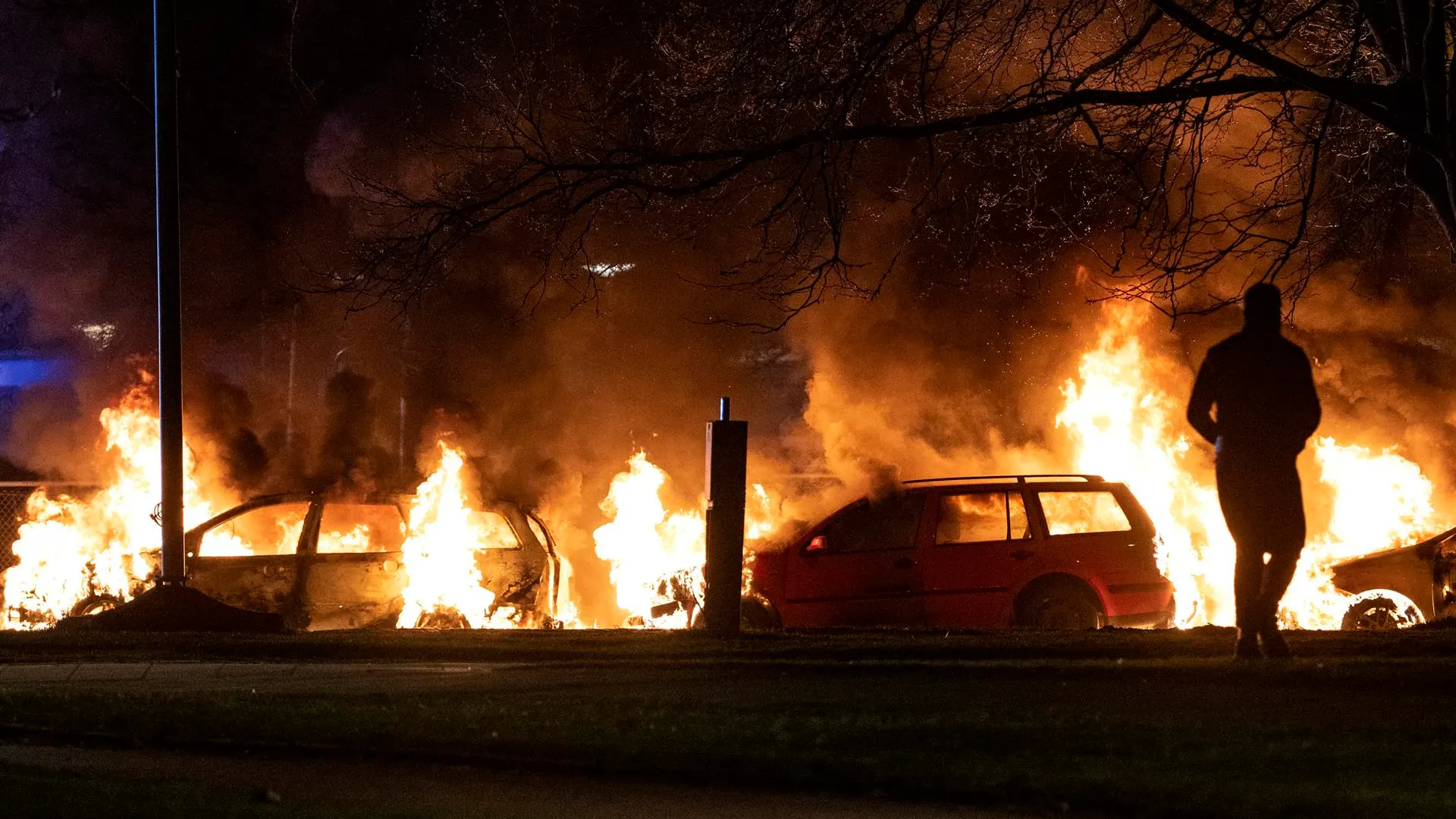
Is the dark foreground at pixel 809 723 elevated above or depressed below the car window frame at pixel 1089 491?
below

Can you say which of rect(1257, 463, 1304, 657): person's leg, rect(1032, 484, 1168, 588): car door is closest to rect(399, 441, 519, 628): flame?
rect(1032, 484, 1168, 588): car door

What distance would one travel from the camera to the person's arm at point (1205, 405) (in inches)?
281

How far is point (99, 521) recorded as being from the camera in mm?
16750

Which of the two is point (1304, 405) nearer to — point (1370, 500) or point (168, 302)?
point (168, 302)

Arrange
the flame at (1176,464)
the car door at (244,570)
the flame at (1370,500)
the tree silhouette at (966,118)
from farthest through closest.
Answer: the flame at (1370,500)
the flame at (1176,464)
the car door at (244,570)
the tree silhouette at (966,118)

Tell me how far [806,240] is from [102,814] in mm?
13995

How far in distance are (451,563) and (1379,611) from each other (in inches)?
314

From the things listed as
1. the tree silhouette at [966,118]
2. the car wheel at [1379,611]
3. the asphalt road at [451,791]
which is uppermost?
the tree silhouette at [966,118]

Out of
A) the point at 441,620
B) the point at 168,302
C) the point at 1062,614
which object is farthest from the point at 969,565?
the point at 168,302

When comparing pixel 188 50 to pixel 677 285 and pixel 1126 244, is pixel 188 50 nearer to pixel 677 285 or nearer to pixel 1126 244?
pixel 677 285

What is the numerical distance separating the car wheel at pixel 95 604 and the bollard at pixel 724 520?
6257 millimetres

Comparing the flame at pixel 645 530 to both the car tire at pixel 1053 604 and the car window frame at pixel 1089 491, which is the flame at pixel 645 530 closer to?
the car window frame at pixel 1089 491

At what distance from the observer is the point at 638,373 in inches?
920

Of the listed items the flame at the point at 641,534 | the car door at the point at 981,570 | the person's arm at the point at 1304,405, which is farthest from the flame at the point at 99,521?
the person's arm at the point at 1304,405
